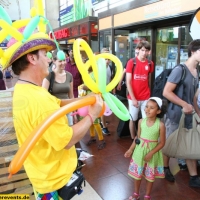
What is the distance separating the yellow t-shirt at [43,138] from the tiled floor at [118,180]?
127 cm

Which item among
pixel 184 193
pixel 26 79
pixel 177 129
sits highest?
pixel 26 79

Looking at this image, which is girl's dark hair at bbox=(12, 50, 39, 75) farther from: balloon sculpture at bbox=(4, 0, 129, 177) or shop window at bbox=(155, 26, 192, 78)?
shop window at bbox=(155, 26, 192, 78)

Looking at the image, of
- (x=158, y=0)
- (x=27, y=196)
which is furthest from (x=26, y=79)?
(x=158, y=0)

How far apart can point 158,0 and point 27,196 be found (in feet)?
13.0

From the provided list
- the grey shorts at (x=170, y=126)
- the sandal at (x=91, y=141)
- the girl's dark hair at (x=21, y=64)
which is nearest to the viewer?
the girl's dark hair at (x=21, y=64)

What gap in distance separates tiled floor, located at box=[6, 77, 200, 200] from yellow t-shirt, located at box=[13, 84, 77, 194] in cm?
127

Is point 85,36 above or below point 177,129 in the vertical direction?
above

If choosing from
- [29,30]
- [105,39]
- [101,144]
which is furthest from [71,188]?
[105,39]

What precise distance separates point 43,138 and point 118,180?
1.78 meters

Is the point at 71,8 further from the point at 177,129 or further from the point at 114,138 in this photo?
the point at 177,129

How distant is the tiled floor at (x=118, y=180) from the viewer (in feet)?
7.48

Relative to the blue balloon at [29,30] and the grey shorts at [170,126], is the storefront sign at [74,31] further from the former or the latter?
the blue balloon at [29,30]

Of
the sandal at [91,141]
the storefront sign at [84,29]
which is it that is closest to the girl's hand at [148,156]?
the sandal at [91,141]

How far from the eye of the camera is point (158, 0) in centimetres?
393
